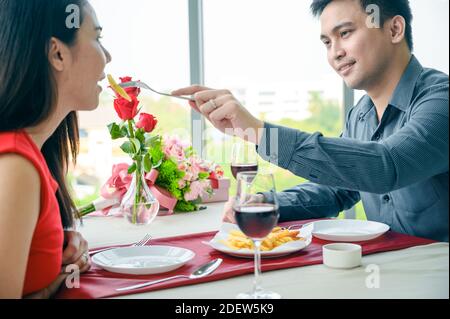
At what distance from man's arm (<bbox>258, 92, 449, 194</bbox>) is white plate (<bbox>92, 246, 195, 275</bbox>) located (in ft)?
1.04

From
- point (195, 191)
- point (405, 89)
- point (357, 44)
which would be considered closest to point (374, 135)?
point (405, 89)

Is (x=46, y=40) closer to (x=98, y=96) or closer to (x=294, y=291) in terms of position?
(x=98, y=96)

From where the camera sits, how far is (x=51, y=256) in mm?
A: 1070

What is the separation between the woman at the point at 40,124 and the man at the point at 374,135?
293 millimetres

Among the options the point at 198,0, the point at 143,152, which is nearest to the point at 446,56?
the point at 143,152

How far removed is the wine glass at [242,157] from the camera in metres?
1.89

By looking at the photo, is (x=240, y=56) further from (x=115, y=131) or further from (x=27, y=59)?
(x=27, y=59)

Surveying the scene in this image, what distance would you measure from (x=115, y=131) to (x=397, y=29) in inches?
40.0

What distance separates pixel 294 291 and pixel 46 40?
758mm

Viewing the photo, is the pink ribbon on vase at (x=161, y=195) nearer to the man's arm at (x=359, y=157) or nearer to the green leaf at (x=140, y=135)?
the green leaf at (x=140, y=135)

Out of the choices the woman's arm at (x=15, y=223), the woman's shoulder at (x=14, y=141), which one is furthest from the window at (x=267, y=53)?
the woman's arm at (x=15, y=223)

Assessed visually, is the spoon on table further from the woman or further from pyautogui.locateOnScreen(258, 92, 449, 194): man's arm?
pyautogui.locateOnScreen(258, 92, 449, 194): man's arm
